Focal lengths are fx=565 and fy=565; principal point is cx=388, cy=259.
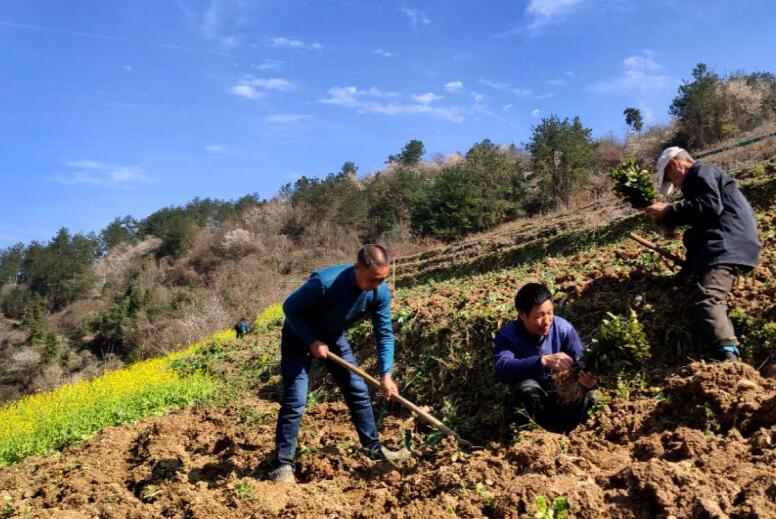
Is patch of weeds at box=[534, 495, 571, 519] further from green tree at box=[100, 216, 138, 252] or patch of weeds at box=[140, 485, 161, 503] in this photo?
green tree at box=[100, 216, 138, 252]

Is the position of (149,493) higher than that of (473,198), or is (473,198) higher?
(473,198)

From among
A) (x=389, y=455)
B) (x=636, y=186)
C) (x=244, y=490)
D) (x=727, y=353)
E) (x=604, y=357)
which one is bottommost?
(x=389, y=455)

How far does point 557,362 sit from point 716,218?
1.80m

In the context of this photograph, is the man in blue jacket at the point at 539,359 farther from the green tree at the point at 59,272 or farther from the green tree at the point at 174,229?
the green tree at the point at 59,272

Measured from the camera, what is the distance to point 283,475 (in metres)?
4.30

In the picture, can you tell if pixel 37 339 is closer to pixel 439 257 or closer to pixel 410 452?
pixel 439 257

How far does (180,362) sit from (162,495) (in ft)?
22.4

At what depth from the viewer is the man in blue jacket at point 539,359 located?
148 inches

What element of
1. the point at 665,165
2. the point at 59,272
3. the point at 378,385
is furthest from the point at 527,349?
the point at 59,272

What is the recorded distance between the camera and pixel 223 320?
28203 millimetres

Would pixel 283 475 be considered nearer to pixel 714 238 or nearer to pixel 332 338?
pixel 332 338

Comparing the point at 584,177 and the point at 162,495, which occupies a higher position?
the point at 584,177

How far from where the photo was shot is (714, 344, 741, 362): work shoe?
4.00m

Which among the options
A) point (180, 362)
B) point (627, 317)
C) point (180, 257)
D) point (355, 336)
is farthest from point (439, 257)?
point (180, 257)
